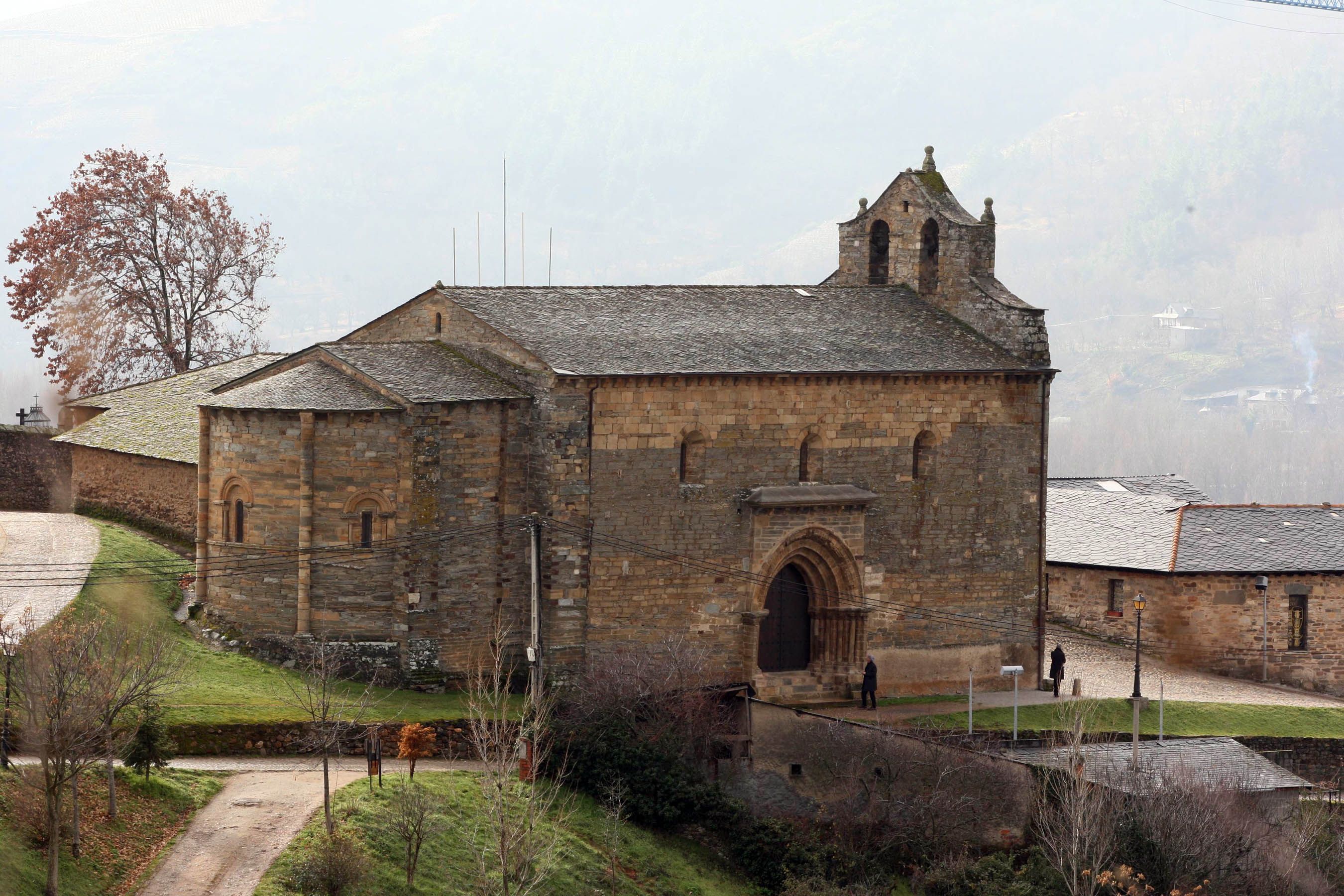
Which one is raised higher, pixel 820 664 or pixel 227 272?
Result: pixel 227 272

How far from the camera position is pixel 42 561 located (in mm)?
38000

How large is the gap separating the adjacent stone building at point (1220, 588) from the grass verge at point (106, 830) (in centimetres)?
2633

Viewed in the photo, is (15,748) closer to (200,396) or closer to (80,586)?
(80,586)

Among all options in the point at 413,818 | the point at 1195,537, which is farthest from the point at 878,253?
the point at 413,818

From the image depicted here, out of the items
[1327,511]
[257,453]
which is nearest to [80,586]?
[257,453]

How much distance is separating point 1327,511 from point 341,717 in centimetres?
3119

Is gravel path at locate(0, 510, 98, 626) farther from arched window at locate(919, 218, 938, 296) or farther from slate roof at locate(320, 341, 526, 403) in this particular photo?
arched window at locate(919, 218, 938, 296)

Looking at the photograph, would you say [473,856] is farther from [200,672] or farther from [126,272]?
[126,272]

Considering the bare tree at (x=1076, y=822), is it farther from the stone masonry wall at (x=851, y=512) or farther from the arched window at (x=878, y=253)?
the arched window at (x=878, y=253)

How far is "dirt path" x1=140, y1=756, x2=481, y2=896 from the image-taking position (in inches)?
993

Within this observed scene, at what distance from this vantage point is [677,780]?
3347cm

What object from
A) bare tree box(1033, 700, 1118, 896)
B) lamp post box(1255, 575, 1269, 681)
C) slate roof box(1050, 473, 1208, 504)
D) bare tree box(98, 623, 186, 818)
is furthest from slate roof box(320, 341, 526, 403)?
slate roof box(1050, 473, 1208, 504)

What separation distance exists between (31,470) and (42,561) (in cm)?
1174

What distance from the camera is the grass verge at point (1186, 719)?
38250 mm
